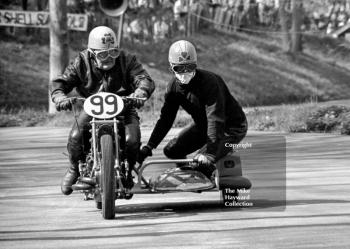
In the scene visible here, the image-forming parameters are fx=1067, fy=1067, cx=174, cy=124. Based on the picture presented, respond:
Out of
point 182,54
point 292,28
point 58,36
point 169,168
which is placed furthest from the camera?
point 292,28

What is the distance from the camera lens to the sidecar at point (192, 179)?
10328 mm

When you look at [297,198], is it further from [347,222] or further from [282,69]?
[282,69]

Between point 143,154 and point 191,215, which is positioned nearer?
point 191,215

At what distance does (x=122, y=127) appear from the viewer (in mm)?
10492

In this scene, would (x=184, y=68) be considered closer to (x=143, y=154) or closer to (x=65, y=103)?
(x=143, y=154)

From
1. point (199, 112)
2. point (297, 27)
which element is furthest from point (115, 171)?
point (297, 27)

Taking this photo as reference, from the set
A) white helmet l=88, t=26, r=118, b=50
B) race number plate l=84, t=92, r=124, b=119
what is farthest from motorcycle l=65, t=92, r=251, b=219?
white helmet l=88, t=26, r=118, b=50

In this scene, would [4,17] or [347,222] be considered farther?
[4,17]

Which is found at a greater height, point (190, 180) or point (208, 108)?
point (208, 108)

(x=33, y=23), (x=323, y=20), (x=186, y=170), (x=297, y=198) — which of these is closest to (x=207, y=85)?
(x=186, y=170)

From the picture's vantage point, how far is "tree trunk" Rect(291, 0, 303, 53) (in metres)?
43.7

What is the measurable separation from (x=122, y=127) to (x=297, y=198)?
2122mm

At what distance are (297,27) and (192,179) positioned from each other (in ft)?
114

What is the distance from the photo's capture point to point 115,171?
9898 mm
